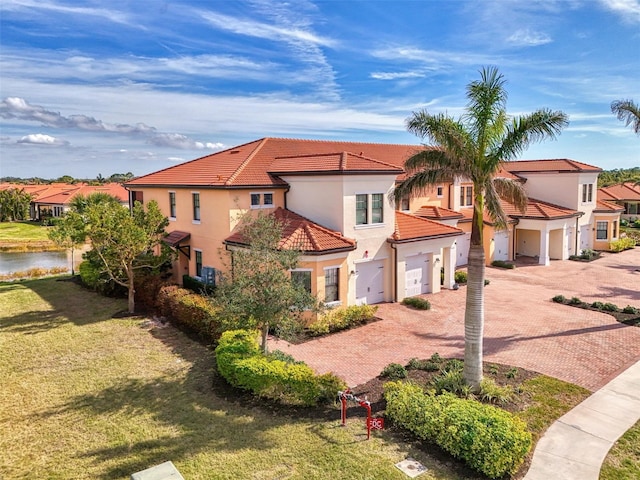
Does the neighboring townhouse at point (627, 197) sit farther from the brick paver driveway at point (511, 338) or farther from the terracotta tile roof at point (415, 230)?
the terracotta tile roof at point (415, 230)

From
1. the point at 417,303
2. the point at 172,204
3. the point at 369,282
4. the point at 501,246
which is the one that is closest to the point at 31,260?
the point at 172,204

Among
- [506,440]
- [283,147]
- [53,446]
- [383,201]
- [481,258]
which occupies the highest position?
[283,147]

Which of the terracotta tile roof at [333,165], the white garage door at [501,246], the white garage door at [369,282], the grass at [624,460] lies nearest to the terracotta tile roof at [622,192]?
the white garage door at [501,246]

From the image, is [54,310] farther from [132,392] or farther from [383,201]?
[383,201]

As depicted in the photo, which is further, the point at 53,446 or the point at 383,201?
the point at 383,201

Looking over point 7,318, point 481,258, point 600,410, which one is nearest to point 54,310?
point 7,318

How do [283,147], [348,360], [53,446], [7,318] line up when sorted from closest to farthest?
1. [53,446]
2. [348,360]
3. [7,318]
4. [283,147]
